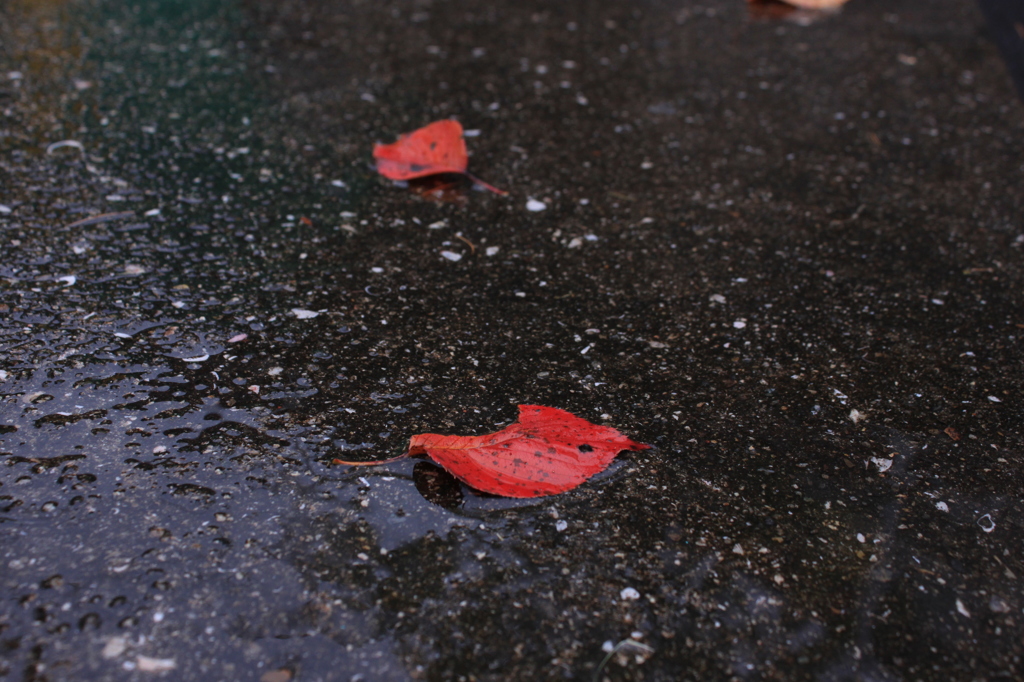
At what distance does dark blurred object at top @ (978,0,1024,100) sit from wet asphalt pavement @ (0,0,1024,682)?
0.51 m

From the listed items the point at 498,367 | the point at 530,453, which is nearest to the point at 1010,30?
the point at 498,367

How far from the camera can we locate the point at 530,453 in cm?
140

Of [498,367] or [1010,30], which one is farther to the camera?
[1010,30]

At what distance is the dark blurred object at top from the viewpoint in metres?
3.32

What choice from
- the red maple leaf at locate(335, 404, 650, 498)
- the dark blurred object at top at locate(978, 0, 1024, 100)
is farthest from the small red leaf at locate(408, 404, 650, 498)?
the dark blurred object at top at locate(978, 0, 1024, 100)

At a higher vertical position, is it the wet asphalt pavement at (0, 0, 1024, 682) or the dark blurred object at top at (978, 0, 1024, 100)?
the dark blurred object at top at (978, 0, 1024, 100)

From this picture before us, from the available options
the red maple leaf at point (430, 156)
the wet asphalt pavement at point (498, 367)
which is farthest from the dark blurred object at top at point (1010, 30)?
the red maple leaf at point (430, 156)

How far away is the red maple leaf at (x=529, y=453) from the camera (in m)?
1.35

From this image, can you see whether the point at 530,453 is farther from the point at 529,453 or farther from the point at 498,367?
the point at 498,367

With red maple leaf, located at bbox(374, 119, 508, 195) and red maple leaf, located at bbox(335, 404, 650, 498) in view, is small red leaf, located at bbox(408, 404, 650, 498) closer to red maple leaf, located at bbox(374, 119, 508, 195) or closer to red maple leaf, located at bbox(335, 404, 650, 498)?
red maple leaf, located at bbox(335, 404, 650, 498)

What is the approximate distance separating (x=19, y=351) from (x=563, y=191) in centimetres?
150

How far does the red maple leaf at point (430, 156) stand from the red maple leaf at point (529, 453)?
1064 millimetres

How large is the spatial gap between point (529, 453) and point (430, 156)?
1.30m

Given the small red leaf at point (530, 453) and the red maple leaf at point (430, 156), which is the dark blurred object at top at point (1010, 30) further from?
the small red leaf at point (530, 453)
